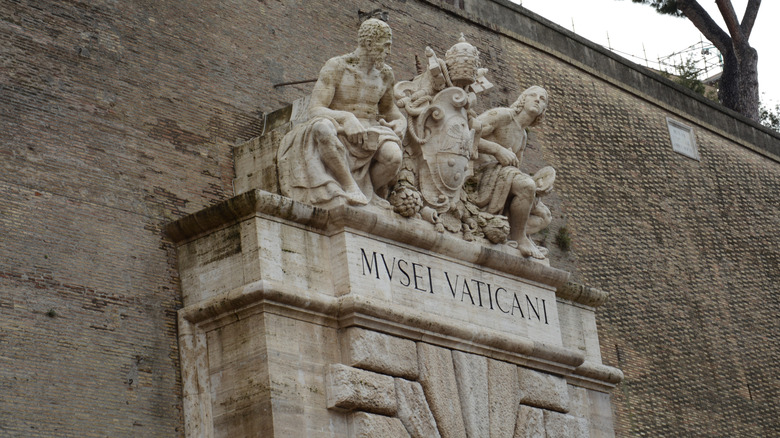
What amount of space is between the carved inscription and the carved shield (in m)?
0.60

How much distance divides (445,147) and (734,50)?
35.1ft

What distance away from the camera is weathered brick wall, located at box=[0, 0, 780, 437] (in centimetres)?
943

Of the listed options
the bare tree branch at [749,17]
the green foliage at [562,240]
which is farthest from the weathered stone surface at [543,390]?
the bare tree branch at [749,17]

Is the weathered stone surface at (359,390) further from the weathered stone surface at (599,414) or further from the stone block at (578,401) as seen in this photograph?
the weathered stone surface at (599,414)

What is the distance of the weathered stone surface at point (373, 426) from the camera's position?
9836 mm

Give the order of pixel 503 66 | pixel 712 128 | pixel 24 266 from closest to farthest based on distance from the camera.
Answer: pixel 24 266 → pixel 503 66 → pixel 712 128

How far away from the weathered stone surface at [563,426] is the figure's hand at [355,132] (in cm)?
269

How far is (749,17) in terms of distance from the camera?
2122cm

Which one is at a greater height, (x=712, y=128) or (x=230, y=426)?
(x=712, y=128)

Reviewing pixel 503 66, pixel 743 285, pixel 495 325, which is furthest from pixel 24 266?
pixel 743 285

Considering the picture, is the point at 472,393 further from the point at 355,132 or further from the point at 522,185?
the point at 355,132

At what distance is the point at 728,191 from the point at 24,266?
1011 centimetres

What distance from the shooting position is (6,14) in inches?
396

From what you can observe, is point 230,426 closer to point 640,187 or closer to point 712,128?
point 640,187
